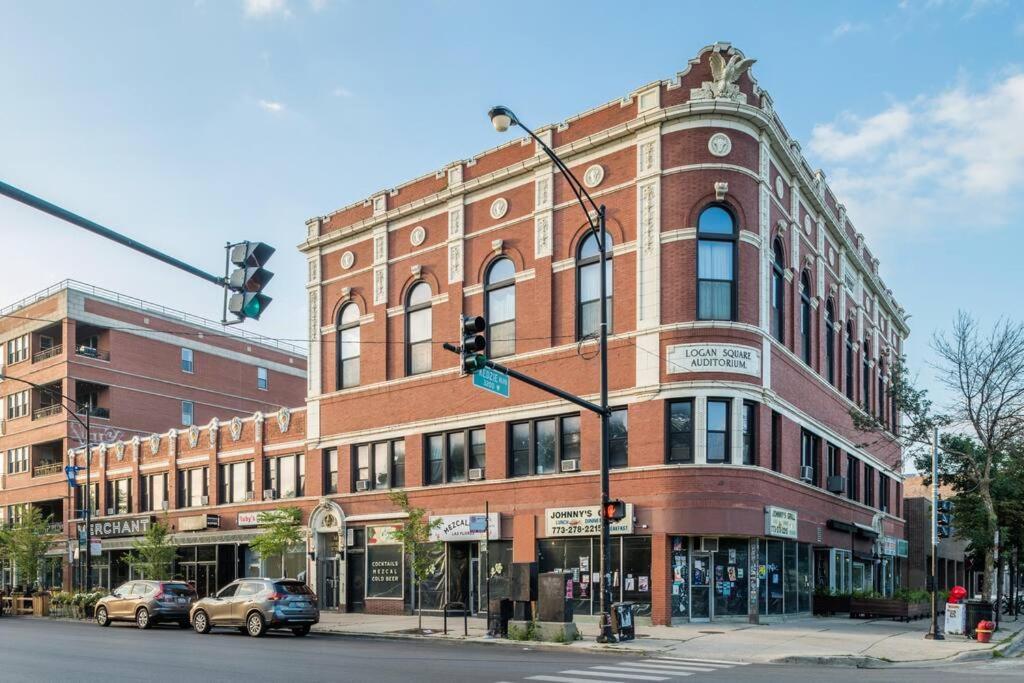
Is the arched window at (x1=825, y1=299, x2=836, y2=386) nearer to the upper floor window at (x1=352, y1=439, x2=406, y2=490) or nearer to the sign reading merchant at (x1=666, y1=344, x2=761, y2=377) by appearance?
the sign reading merchant at (x1=666, y1=344, x2=761, y2=377)

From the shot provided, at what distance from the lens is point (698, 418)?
27.9 m

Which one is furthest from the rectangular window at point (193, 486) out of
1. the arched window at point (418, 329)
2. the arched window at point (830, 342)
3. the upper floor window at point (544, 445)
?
the arched window at point (830, 342)

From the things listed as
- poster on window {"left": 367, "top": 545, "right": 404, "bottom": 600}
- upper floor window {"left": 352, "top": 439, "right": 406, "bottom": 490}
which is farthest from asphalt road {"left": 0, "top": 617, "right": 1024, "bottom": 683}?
upper floor window {"left": 352, "top": 439, "right": 406, "bottom": 490}

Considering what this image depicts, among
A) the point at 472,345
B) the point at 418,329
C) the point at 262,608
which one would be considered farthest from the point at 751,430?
the point at 262,608

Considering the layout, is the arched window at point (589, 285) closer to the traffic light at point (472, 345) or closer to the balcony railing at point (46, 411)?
the traffic light at point (472, 345)

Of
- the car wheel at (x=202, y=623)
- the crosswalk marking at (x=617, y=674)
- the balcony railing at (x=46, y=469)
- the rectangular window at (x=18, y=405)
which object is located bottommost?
the car wheel at (x=202, y=623)

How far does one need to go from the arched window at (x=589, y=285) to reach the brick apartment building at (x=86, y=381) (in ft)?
120

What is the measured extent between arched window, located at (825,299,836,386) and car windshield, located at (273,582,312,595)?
68.8 feet

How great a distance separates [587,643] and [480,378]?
253 inches

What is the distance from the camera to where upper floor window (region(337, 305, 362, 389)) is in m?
38.2

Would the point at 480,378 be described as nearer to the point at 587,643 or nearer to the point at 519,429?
the point at 587,643

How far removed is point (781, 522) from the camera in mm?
29719

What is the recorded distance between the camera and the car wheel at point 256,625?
26.5m

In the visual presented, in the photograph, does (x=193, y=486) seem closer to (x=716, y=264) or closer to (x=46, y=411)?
(x=46, y=411)
